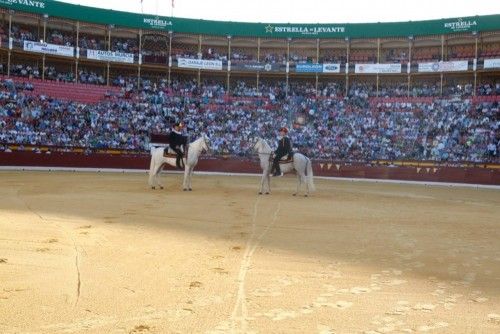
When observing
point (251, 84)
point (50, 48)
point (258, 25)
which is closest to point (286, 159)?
point (50, 48)

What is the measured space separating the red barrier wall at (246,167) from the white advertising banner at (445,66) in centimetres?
1172

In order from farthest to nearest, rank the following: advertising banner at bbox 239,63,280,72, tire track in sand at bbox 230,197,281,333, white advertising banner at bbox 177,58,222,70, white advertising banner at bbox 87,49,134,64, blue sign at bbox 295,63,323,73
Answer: advertising banner at bbox 239,63,280,72
blue sign at bbox 295,63,323,73
white advertising banner at bbox 177,58,222,70
white advertising banner at bbox 87,49,134,64
tire track in sand at bbox 230,197,281,333

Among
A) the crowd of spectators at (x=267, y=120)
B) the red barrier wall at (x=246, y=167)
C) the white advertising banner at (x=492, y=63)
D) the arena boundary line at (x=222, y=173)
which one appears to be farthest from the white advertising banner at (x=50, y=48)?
the white advertising banner at (x=492, y=63)

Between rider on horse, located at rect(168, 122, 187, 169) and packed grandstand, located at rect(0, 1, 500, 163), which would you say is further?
packed grandstand, located at rect(0, 1, 500, 163)

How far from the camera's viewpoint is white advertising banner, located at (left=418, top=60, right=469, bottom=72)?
3350 centimetres

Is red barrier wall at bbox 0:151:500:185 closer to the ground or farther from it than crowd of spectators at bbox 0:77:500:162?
closer to the ground

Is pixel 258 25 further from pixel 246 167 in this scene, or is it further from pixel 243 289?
pixel 243 289

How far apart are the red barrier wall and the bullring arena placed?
0.33 ft

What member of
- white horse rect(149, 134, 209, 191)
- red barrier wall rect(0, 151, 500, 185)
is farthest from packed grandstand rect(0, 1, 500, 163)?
white horse rect(149, 134, 209, 191)

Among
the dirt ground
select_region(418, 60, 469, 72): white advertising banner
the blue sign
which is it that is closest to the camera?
the dirt ground

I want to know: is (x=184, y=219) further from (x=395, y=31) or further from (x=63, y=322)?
(x=395, y=31)

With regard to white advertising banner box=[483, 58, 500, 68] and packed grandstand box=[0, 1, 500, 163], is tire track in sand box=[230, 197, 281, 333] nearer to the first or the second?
packed grandstand box=[0, 1, 500, 163]

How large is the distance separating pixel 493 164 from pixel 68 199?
21361 millimetres

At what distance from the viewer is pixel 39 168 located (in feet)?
84.4
